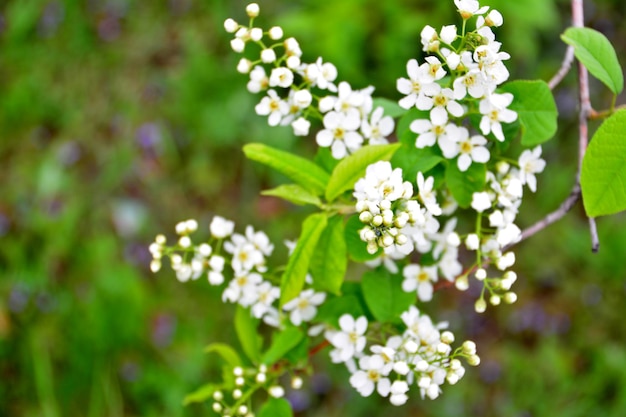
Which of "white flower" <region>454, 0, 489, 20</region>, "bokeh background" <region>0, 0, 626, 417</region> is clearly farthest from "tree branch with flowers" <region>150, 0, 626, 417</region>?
"bokeh background" <region>0, 0, 626, 417</region>

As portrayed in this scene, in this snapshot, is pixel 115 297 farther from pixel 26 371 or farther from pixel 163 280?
pixel 26 371

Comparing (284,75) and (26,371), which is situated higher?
(284,75)

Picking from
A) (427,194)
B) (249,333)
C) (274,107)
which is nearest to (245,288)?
(249,333)

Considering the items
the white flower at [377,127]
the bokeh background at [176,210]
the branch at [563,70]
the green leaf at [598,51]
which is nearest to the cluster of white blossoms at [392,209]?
the white flower at [377,127]

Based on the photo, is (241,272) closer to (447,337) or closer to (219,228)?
(219,228)

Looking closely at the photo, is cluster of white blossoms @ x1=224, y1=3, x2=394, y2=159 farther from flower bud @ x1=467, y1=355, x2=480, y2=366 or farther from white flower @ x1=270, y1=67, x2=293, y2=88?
flower bud @ x1=467, y1=355, x2=480, y2=366

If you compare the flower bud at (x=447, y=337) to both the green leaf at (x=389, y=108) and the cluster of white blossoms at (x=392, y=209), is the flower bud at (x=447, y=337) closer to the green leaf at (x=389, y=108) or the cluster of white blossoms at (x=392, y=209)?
the cluster of white blossoms at (x=392, y=209)

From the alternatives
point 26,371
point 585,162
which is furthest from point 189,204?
point 585,162
